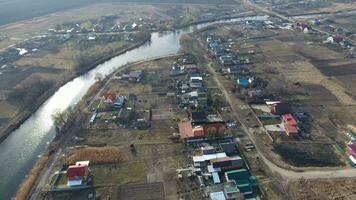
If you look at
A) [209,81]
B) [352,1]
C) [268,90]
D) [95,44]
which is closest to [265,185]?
[268,90]

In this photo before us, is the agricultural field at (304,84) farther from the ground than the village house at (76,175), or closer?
farther from the ground

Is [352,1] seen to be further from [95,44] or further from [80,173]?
[80,173]

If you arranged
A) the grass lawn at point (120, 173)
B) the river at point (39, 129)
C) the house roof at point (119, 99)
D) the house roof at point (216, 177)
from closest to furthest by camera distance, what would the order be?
1. the house roof at point (216, 177)
2. the grass lawn at point (120, 173)
3. the river at point (39, 129)
4. the house roof at point (119, 99)

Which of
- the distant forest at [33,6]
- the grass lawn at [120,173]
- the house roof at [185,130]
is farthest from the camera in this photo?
the distant forest at [33,6]

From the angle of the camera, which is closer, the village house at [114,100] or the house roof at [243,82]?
the village house at [114,100]

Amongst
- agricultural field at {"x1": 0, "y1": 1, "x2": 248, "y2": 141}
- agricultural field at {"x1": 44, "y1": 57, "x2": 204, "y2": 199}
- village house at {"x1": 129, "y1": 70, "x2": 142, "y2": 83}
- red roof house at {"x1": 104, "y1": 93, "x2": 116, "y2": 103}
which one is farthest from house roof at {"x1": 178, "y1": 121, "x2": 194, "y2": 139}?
agricultural field at {"x1": 0, "y1": 1, "x2": 248, "y2": 141}

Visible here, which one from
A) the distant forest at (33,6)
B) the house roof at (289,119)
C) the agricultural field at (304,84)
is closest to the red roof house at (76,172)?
the agricultural field at (304,84)

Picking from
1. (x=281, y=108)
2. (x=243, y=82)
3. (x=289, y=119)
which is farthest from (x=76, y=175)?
(x=243, y=82)

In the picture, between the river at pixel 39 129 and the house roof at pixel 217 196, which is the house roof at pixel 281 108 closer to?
the house roof at pixel 217 196
